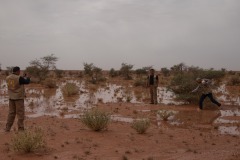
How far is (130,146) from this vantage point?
10336 millimetres

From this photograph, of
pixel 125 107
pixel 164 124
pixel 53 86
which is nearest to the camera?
pixel 164 124

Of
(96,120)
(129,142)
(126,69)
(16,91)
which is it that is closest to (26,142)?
(16,91)

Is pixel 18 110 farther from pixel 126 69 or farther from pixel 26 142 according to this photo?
pixel 126 69

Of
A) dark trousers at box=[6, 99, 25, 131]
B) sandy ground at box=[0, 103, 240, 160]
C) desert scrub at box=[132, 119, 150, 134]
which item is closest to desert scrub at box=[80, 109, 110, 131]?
sandy ground at box=[0, 103, 240, 160]

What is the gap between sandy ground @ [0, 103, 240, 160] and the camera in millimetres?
9266

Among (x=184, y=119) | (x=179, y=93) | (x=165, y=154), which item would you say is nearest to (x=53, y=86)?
(x=179, y=93)

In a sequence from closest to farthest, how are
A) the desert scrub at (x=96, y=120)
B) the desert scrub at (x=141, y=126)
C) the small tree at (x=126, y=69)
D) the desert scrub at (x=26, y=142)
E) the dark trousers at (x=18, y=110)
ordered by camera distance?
the desert scrub at (x=26, y=142) < the dark trousers at (x=18, y=110) < the desert scrub at (x=141, y=126) < the desert scrub at (x=96, y=120) < the small tree at (x=126, y=69)

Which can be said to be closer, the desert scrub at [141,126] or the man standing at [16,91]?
the man standing at [16,91]

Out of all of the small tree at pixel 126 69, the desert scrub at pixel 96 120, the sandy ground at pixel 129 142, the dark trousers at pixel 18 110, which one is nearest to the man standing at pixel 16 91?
the dark trousers at pixel 18 110

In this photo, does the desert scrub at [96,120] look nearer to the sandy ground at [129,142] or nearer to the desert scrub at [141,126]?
the sandy ground at [129,142]

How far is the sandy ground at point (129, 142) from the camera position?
30.4 ft

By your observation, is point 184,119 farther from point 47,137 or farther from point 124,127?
point 47,137

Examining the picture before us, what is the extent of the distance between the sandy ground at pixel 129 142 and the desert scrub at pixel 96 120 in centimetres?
24

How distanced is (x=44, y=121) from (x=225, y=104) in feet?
37.5
